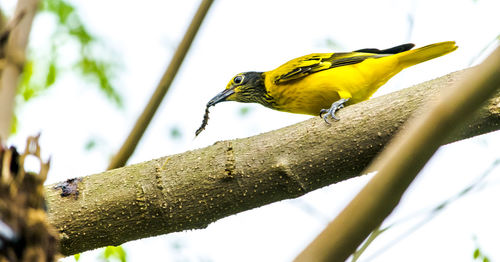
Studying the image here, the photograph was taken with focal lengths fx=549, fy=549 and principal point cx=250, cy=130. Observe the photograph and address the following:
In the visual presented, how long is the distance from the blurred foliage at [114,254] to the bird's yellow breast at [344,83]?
222cm

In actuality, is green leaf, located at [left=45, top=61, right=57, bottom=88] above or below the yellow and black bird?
below

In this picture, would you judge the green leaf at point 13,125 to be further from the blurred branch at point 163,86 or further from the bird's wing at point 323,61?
the bird's wing at point 323,61

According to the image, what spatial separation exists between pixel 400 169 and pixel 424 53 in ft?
13.1

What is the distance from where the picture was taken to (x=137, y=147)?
338 cm

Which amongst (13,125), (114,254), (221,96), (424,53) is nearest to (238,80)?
(221,96)

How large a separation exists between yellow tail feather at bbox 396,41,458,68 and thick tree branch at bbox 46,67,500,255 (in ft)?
5.53

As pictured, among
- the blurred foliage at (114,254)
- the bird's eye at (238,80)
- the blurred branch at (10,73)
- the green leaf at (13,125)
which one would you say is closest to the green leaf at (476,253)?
the blurred foliage at (114,254)

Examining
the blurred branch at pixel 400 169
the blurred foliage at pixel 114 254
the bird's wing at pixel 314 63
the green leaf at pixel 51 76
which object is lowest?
the blurred foliage at pixel 114 254

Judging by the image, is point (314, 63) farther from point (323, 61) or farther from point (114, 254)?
point (114, 254)

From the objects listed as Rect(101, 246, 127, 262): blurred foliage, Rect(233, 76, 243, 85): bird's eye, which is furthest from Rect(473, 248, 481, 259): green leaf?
Rect(233, 76, 243, 85): bird's eye

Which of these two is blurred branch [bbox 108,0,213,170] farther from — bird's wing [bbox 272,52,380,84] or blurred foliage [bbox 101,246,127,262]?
bird's wing [bbox 272,52,380,84]

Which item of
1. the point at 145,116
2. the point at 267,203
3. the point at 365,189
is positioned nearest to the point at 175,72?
the point at 145,116

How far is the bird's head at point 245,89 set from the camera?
6406mm

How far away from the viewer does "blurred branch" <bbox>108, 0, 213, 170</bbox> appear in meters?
3.32
